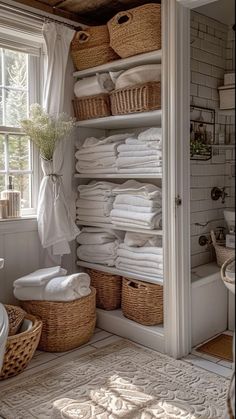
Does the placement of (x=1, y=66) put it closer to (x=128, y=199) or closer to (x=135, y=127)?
(x=135, y=127)

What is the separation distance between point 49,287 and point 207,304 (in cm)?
105

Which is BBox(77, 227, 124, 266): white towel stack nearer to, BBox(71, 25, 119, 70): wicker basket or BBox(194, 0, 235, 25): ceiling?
BBox(71, 25, 119, 70): wicker basket

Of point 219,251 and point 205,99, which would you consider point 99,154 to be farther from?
point 219,251

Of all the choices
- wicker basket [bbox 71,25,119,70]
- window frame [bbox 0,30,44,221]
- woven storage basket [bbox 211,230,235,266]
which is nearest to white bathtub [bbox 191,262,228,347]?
woven storage basket [bbox 211,230,235,266]

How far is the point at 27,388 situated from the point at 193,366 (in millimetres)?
945

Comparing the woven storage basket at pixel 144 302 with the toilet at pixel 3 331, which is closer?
the toilet at pixel 3 331

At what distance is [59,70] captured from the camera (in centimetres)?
277

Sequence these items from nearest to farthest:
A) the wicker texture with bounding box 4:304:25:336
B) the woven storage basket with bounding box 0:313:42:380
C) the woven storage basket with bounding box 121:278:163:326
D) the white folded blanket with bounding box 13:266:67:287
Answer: the woven storage basket with bounding box 0:313:42:380
the wicker texture with bounding box 4:304:25:336
the white folded blanket with bounding box 13:266:67:287
the woven storage basket with bounding box 121:278:163:326

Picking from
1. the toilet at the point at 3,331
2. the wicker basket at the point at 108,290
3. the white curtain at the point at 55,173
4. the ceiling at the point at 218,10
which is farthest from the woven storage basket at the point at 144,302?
the ceiling at the point at 218,10

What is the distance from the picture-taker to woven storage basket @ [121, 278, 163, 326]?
2.59 m

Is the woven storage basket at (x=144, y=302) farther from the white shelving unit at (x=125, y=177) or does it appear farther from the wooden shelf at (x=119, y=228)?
the wooden shelf at (x=119, y=228)

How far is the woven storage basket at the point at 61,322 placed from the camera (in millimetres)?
2482

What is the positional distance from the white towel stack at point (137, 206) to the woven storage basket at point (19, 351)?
0.86 metres

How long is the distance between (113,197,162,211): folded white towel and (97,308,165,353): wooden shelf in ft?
2.58
